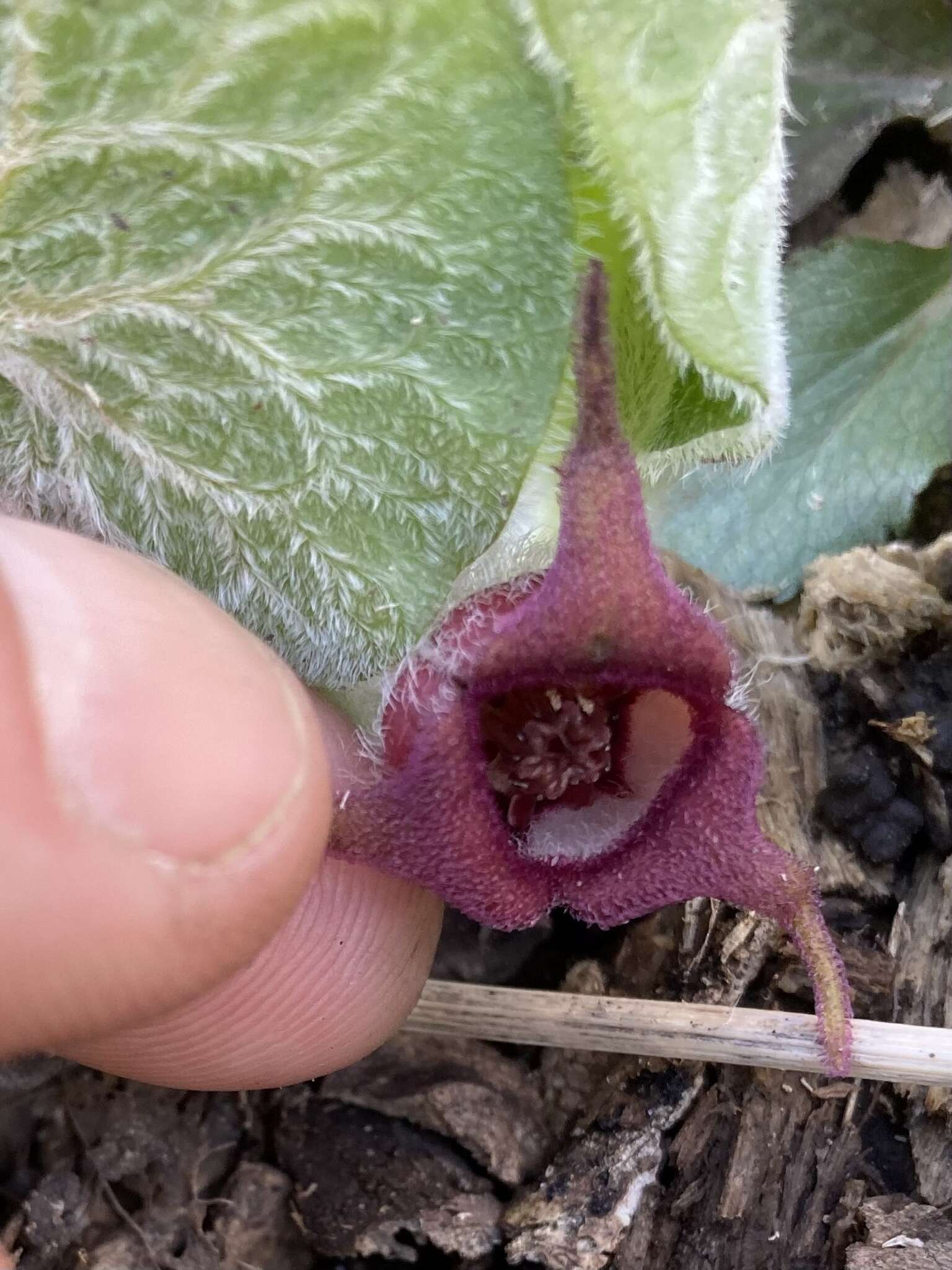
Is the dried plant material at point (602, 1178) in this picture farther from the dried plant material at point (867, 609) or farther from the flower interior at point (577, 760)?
the dried plant material at point (867, 609)

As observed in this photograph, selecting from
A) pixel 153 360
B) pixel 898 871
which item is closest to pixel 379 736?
pixel 153 360

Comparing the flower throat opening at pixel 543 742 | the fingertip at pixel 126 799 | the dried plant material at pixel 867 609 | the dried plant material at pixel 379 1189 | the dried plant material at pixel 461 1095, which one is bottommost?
the dried plant material at pixel 379 1189

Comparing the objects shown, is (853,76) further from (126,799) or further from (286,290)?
(126,799)

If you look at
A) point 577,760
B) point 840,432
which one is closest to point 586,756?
point 577,760

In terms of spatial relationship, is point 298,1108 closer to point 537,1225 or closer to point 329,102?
point 537,1225

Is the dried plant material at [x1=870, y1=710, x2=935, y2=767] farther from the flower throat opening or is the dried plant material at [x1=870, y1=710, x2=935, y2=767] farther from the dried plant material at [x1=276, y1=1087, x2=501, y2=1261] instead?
the dried plant material at [x1=276, y1=1087, x2=501, y2=1261]

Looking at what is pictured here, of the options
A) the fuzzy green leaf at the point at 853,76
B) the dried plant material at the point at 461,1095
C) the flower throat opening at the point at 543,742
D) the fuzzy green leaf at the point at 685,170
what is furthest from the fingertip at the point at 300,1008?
the fuzzy green leaf at the point at 853,76
